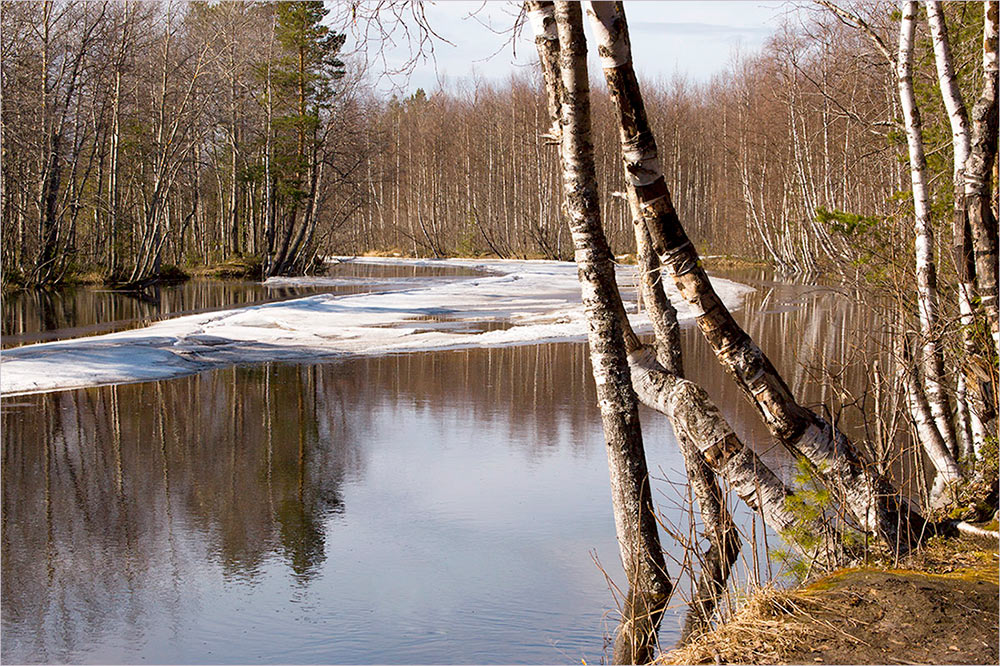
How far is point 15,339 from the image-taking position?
55.8ft

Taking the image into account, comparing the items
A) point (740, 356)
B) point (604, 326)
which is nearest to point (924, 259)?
point (740, 356)

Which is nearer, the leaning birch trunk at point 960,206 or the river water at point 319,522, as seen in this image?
the river water at point 319,522

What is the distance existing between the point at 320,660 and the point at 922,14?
7433mm

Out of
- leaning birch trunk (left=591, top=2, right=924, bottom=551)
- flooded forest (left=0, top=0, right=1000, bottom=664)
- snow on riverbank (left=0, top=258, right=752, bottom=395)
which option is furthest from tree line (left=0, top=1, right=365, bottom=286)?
leaning birch trunk (left=591, top=2, right=924, bottom=551)

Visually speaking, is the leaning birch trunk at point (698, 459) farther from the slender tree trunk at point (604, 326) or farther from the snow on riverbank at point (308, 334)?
the snow on riverbank at point (308, 334)

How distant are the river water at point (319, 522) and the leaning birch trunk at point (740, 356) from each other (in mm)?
675

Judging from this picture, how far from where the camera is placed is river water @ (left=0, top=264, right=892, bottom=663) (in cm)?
521

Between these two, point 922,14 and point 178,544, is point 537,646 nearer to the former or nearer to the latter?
point 178,544

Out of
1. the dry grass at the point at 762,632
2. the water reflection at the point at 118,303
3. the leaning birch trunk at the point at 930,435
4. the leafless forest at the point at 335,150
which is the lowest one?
the dry grass at the point at 762,632

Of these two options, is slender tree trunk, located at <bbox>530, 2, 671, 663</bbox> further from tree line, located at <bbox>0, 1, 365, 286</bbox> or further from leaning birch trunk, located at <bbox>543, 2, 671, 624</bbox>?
tree line, located at <bbox>0, 1, 365, 286</bbox>

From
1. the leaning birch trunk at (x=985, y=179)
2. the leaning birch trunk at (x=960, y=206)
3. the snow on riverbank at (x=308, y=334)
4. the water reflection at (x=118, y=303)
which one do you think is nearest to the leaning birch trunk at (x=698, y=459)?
the leaning birch trunk at (x=960, y=206)

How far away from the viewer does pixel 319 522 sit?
7.13 meters

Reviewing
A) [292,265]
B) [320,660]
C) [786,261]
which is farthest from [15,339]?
[786,261]

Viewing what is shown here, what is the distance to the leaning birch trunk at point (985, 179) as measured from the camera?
5695 millimetres
